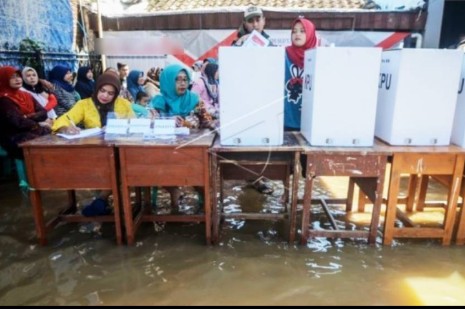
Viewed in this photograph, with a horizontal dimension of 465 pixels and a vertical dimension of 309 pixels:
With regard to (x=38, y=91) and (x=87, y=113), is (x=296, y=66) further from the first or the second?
(x=38, y=91)

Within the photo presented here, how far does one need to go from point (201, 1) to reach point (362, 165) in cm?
756

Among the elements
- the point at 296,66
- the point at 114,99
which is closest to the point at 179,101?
the point at 114,99

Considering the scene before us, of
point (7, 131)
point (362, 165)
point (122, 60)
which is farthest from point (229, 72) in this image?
point (122, 60)

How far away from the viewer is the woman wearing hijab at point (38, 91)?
420cm

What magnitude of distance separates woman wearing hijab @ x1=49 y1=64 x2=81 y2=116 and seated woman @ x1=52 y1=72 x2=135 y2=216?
218cm

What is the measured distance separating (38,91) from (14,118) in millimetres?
1130

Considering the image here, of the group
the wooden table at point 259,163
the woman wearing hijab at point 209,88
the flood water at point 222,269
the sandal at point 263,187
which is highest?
the woman wearing hijab at point 209,88

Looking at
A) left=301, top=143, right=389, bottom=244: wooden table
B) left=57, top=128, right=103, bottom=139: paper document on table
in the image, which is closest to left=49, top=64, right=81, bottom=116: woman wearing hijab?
left=57, top=128, right=103, bottom=139: paper document on table

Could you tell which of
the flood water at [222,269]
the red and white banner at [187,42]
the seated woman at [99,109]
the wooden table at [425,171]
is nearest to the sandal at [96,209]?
the seated woman at [99,109]

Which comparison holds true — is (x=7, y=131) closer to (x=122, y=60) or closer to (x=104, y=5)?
(x=122, y=60)

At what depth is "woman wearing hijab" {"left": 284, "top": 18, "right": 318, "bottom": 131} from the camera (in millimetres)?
2774

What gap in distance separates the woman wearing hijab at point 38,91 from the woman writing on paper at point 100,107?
1712 millimetres

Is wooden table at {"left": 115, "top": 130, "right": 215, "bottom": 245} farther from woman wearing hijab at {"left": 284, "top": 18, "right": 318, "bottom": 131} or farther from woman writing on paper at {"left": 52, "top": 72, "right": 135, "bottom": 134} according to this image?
woman wearing hijab at {"left": 284, "top": 18, "right": 318, "bottom": 131}

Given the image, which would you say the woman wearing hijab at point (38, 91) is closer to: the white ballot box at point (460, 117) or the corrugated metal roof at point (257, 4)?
the corrugated metal roof at point (257, 4)
